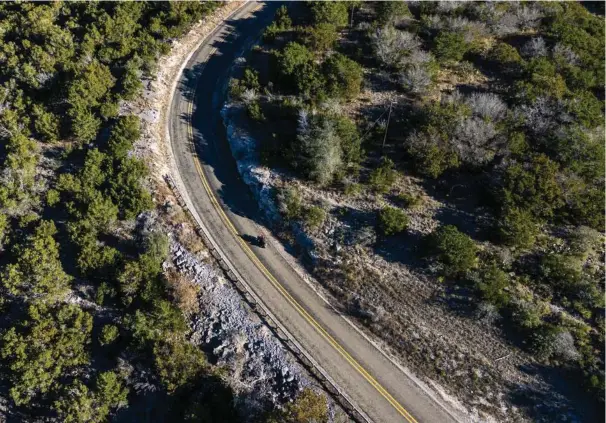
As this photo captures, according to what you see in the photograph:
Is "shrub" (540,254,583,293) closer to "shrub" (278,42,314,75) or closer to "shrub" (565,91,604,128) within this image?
"shrub" (565,91,604,128)

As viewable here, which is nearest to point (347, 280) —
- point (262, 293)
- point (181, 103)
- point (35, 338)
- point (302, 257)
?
point (302, 257)

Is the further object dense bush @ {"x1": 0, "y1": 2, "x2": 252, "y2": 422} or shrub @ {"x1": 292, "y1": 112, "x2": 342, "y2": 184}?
shrub @ {"x1": 292, "y1": 112, "x2": 342, "y2": 184}

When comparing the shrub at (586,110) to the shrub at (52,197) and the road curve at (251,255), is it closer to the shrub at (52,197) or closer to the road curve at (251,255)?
the road curve at (251,255)

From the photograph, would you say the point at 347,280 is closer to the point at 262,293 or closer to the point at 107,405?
the point at 262,293

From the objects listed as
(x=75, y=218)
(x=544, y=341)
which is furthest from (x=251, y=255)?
(x=544, y=341)

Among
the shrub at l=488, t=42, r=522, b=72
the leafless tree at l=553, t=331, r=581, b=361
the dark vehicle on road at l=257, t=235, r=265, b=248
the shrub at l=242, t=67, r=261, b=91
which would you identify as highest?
the shrub at l=488, t=42, r=522, b=72

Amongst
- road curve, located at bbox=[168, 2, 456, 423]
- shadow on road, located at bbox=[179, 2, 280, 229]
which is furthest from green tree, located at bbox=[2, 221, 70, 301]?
shadow on road, located at bbox=[179, 2, 280, 229]
